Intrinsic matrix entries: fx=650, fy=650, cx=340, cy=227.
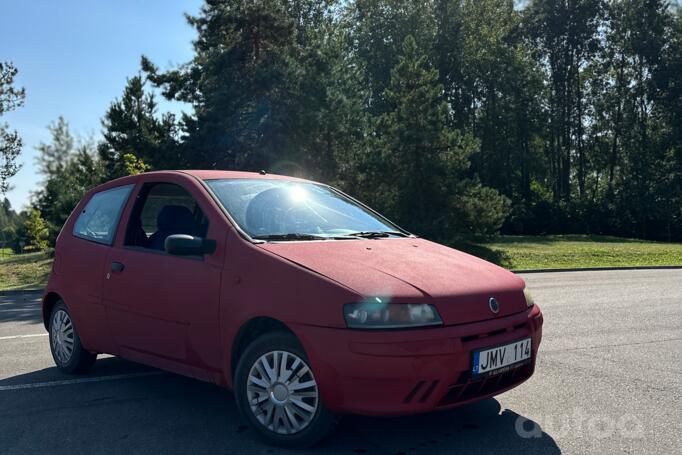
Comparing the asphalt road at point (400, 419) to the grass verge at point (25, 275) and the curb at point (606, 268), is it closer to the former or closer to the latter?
the grass verge at point (25, 275)

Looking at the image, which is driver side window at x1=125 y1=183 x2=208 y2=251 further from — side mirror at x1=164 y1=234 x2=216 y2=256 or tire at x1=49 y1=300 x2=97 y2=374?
tire at x1=49 y1=300 x2=97 y2=374

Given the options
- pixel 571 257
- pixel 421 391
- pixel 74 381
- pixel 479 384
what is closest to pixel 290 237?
pixel 421 391

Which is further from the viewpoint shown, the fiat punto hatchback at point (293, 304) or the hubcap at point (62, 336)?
the hubcap at point (62, 336)

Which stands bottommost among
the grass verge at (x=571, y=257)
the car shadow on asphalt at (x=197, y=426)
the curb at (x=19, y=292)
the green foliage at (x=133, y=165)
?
the grass verge at (x=571, y=257)

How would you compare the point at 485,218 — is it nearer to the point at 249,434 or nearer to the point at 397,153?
the point at 397,153

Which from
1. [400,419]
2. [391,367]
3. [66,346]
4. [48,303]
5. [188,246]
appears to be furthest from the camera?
[48,303]

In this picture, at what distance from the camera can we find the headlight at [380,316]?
352cm

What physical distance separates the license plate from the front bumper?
0.06m

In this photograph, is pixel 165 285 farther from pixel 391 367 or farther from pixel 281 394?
pixel 391 367

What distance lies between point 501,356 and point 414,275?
694 millimetres

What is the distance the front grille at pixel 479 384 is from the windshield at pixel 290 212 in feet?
4.73

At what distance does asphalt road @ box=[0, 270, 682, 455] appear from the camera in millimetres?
3916

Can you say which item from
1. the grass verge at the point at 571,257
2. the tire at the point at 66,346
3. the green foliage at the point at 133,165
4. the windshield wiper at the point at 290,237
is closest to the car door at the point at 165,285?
the windshield wiper at the point at 290,237

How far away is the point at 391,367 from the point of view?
347 centimetres
